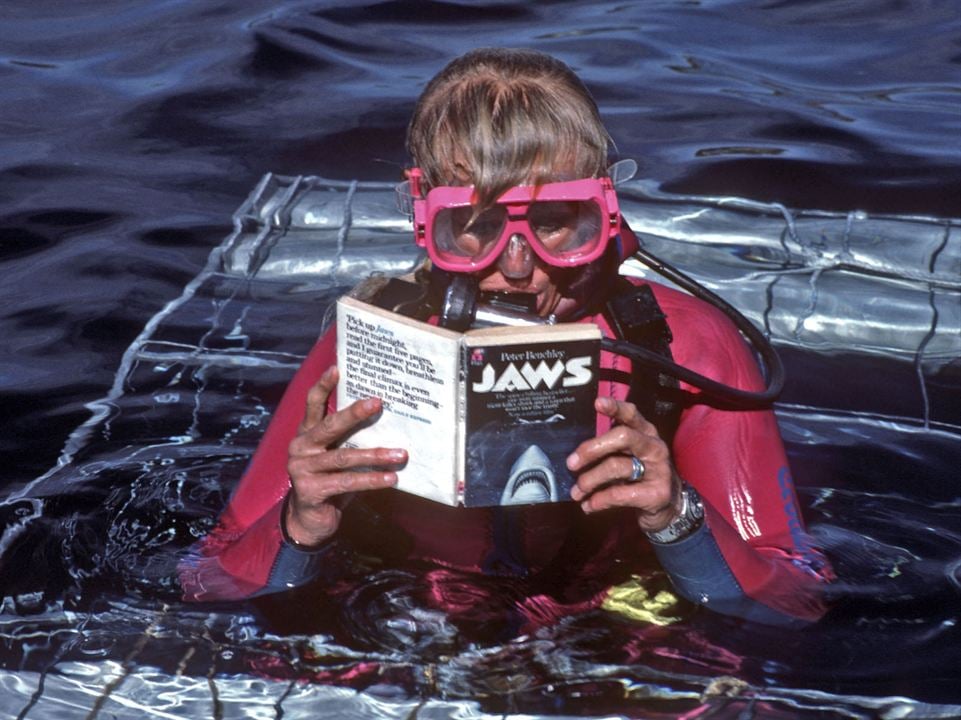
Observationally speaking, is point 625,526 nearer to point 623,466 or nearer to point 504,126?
point 623,466

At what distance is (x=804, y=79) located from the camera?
20.2 ft

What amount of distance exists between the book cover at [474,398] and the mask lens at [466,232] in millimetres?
310

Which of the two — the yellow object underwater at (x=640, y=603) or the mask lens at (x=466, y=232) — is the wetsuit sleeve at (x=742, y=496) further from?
the mask lens at (x=466, y=232)

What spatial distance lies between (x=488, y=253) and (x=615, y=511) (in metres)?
0.67

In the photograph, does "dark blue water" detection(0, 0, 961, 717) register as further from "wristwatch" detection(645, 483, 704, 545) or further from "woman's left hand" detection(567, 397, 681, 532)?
"woman's left hand" detection(567, 397, 681, 532)

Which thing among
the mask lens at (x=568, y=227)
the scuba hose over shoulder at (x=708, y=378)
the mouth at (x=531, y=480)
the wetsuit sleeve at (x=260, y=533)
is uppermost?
the mask lens at (x=568, y=227)

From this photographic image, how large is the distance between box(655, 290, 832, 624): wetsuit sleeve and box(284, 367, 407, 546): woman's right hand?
24.0 inches

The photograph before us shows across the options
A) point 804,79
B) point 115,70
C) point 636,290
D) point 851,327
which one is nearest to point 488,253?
point 636,290

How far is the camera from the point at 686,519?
2.38 metres

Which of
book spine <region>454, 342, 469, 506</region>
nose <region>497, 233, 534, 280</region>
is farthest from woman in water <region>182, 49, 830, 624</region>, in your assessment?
book spine <region>454, 342, 469, 506</region>

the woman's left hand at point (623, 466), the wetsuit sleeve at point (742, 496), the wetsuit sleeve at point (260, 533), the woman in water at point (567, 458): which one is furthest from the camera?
the wetsuit sleeve at point (260, 533)

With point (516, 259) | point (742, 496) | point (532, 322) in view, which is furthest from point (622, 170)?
point (742, 496)

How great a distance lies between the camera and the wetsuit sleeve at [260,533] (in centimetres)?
267

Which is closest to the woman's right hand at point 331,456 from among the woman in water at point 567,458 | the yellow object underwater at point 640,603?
the woman in water at point 567,458
